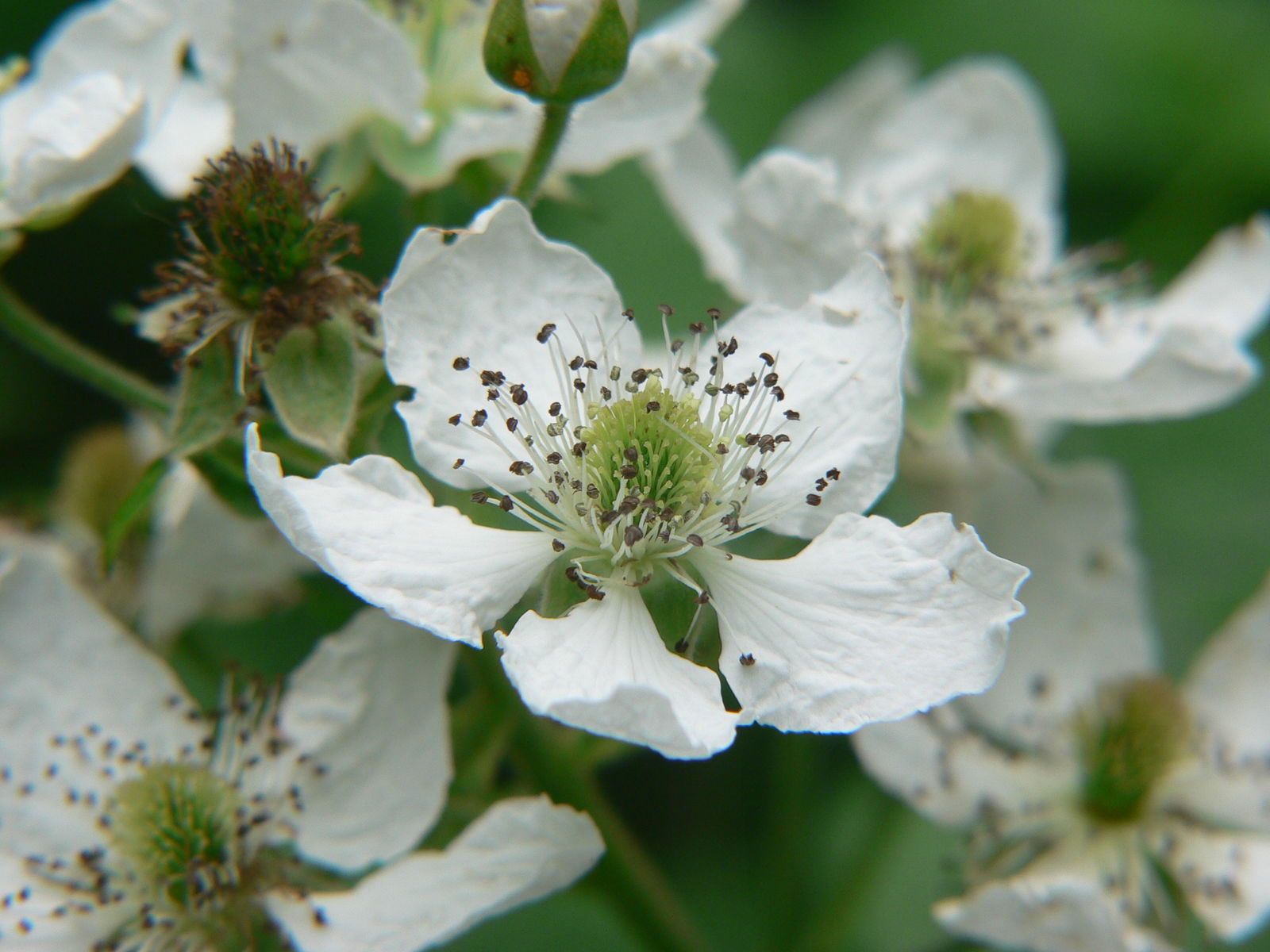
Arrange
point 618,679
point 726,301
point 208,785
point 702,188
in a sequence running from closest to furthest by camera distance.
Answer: point 618,679 → point 208,785 → point 702,188 → point 726,301

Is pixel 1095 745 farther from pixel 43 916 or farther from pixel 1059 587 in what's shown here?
pixel 43 916

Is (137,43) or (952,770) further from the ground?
(137,43)

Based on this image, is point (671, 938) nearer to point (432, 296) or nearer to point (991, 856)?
point (991, 856)

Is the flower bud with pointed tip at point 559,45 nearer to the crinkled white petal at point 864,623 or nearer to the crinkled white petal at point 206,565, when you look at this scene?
the crinkled white petal at point 864,623

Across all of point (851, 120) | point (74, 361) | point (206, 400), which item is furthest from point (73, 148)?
point (851, 120)

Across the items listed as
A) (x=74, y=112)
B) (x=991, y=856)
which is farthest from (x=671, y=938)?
(x=74, y=112)

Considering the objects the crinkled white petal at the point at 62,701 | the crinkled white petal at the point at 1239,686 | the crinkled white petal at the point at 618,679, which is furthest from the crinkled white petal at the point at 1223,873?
the crinkled white petal at the point at 62,701
